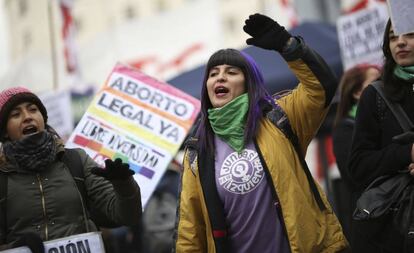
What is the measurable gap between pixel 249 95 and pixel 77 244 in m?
1.03

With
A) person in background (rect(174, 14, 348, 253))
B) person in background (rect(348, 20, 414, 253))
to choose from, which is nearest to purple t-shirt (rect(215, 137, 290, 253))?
person in background (rect(174, 14, 348, 253))

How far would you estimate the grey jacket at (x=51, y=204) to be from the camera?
10.6 ft

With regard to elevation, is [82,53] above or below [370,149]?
above

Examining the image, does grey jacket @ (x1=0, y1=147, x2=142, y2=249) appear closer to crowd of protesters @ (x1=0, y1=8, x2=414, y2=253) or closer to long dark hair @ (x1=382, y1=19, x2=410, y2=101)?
crowd of protesters @ (x1=0, y1=8, x2=414, y2=253)

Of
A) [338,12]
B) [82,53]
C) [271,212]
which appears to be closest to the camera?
[271,212]

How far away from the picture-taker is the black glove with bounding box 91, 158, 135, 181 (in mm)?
3084

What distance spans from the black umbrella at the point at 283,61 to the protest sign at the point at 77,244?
4523mm

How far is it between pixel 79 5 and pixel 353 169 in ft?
165

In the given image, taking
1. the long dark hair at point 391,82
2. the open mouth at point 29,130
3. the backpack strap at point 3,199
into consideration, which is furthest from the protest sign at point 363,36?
the backpack strap at point 3,199

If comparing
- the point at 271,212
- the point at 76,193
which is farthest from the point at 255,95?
the point at 76,193

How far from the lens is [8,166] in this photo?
3.31 meters

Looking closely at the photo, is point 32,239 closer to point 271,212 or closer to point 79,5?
point 271,212

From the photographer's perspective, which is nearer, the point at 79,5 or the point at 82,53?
the point at 82,53

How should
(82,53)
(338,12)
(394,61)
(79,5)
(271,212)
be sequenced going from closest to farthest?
(271,212) < (394,61) < (338,12) < (82,53) < (79,5)
